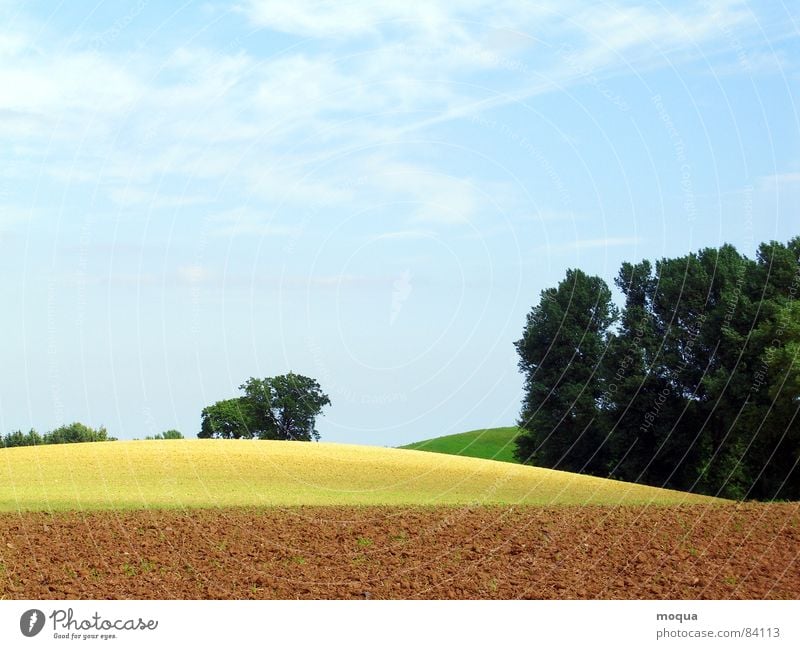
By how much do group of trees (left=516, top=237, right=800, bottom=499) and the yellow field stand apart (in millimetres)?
→ 11821

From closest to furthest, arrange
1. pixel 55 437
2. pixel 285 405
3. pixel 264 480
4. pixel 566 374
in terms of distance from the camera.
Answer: pixel 264 480 → pixel 285 405 → pixel 566 374 → pixel 55 437

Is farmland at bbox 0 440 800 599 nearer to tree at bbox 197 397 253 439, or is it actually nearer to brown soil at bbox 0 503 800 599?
brown soil at bbox 0 503 800 599

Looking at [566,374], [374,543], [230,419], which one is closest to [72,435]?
[230,419]

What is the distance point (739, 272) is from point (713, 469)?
11482 mm

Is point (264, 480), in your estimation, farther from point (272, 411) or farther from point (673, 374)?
point (673, 374)

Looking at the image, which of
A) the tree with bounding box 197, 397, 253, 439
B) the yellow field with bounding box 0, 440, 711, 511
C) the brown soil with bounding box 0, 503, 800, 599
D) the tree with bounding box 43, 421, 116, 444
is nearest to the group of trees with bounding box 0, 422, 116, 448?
the tree with bounding box 43, 421, 116, 444

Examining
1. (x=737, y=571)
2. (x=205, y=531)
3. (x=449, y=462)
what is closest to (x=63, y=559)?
(x=205, y=531)

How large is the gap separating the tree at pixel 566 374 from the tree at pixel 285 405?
1357 cm

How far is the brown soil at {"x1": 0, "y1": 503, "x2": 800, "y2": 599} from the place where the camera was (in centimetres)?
1669

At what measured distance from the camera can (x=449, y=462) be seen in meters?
41.8

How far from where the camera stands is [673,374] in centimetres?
5181

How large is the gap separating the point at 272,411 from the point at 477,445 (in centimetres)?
3116

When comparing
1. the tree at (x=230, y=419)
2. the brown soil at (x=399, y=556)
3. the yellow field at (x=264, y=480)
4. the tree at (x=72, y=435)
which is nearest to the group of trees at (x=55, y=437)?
the tree at (x=72, y=435)

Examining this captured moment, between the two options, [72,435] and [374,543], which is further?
[72,435]
